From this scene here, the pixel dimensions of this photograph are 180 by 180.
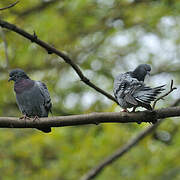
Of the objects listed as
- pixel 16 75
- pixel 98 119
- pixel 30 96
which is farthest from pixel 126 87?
pixel 16 75

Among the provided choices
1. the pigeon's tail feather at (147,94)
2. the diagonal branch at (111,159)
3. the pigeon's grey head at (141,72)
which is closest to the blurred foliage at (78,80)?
the diagonal branch at (111,159)

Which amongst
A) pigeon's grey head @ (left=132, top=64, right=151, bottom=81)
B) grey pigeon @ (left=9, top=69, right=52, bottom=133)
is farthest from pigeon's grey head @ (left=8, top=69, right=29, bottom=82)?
pigeon's grey head @ (left=132, top=64, right=151, bottom=81)

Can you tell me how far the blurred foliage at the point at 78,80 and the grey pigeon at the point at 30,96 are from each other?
1.39 meters

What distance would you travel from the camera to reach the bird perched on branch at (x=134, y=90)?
174 inches

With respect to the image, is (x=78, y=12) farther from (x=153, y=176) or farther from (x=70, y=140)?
(x=153, y=176)

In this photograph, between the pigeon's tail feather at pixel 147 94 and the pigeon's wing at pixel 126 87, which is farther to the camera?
the pigeon's wing at pixel 126 87

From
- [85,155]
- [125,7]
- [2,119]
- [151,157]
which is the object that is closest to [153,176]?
[151,157]

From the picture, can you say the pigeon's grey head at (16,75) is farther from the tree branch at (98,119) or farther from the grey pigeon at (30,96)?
the tree branch at (98,119)

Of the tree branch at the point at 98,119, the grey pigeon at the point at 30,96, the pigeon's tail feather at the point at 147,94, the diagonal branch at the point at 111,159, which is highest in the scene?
the pigeon's tail feather at the point at 147,94

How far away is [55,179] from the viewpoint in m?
9.43

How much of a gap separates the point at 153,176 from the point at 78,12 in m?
4.32

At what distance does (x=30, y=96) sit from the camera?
20.9 feet

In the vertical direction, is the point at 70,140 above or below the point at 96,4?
below

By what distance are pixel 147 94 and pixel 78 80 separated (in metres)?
5.03
